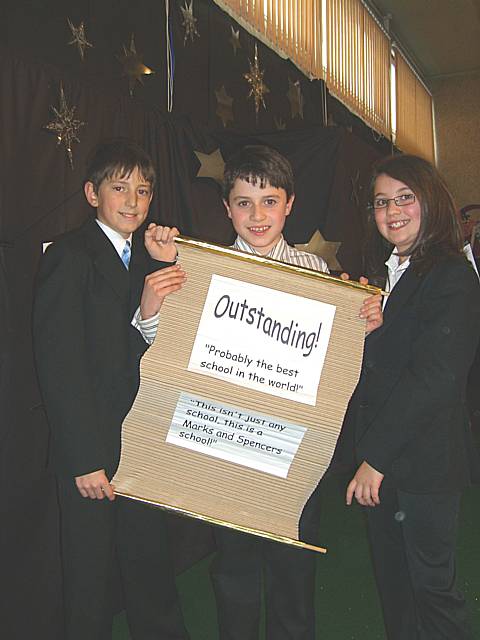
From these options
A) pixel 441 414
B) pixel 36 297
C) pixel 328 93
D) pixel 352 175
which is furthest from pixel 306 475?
pixel 328 93

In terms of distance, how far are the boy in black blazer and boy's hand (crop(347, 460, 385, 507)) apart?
685mm

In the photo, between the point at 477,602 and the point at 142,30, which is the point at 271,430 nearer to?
the point at 477,602

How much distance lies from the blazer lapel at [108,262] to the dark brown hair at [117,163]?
0.60 ft

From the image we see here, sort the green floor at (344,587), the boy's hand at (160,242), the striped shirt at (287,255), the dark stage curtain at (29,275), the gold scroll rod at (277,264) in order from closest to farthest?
the gold scroll rod at (277,264) < the boy's hand at (160,242) < the striped shirt at (287,255) < the dark stage curtain at (29,275) < the green floor at (344,587)

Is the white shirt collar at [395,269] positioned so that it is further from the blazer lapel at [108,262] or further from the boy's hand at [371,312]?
the blazer lapel at [108,262]

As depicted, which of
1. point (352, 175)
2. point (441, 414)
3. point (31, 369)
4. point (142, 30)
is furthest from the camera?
point (352, 175)

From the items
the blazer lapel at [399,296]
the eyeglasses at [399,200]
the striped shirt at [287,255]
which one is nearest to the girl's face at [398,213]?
the eyeglasses at [399,200]

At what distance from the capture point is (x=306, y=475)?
4.59 ft

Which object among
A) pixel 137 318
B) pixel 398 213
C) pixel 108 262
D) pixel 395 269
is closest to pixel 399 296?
pixel 395 269

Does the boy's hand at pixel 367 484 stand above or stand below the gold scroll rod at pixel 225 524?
above

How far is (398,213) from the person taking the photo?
1625mm

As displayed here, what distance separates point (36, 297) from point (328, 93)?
3698mm

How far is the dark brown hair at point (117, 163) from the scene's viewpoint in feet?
6.07

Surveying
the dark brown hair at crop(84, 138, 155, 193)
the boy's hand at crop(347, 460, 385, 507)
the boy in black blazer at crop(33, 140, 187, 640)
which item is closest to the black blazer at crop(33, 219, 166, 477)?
the boy in black blazer at crop(33, 140, 187, 640)
